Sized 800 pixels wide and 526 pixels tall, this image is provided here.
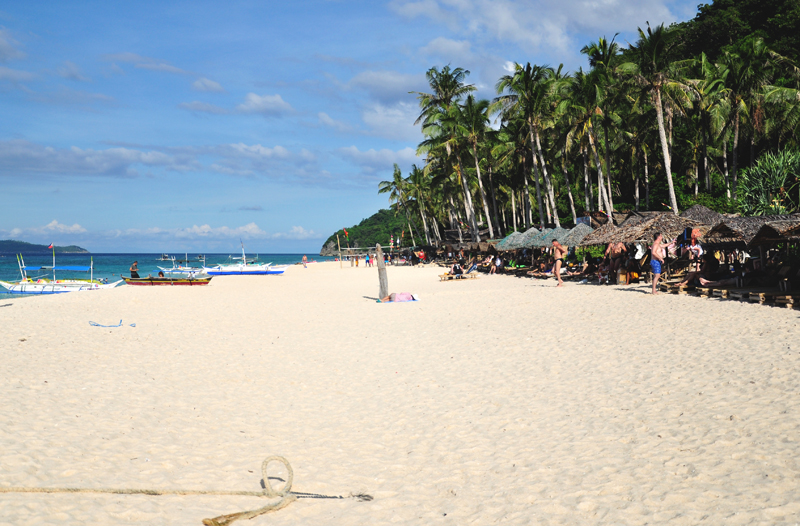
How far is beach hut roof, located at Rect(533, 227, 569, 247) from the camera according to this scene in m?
21.4

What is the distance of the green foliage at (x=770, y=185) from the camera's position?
22.7m

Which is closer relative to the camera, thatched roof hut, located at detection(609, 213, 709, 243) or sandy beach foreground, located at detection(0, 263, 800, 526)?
sandy beach foreground, located at detection(0, 263, 800, 526)

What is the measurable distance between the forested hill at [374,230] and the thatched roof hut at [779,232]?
105 m

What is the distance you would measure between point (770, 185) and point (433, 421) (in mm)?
24875

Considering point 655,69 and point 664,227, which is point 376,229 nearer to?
point 655,69

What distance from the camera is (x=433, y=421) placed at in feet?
17.9

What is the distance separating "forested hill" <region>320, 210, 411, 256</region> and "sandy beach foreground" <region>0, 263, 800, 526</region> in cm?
10695

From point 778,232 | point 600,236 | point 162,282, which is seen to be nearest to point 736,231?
point 778,232

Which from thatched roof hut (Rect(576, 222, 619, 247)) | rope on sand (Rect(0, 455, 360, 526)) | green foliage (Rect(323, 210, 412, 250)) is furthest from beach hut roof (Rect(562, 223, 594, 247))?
green foliage (Rect(323, 210, 412, 250))

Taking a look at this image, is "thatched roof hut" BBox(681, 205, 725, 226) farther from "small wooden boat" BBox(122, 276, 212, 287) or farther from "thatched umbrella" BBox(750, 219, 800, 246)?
"small wooden boat" BBox(122, 276, 212, 287)

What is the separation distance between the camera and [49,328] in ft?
37.9

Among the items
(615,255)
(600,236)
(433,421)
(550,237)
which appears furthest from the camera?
(550,237)

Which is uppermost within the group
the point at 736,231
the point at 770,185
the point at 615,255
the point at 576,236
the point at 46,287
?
the point at 770,185

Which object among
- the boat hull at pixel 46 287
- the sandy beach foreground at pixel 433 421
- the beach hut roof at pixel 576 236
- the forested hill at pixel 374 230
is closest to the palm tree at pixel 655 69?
the beach hut roof at pixel 576 236
